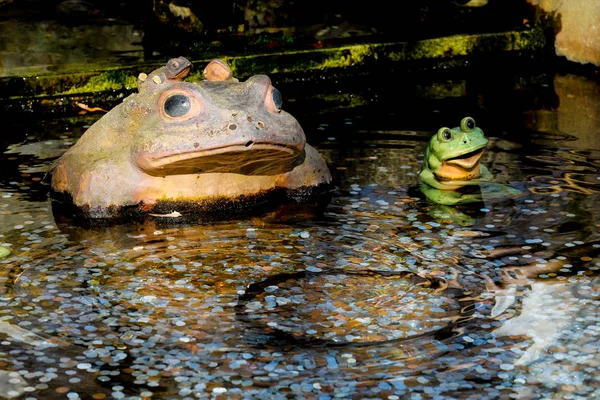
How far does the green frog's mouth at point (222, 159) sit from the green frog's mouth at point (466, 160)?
1.15 m

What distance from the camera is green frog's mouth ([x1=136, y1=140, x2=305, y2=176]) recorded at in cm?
601

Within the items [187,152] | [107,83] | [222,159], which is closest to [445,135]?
[222,159]

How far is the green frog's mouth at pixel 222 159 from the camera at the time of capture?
6.01m

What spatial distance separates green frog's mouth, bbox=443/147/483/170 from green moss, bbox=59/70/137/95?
3.65 m

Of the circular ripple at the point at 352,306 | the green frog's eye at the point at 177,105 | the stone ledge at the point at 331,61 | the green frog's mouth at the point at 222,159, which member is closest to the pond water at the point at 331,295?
the circular ripple at the point at 352,306

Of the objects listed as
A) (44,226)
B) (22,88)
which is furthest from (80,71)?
(44,226)

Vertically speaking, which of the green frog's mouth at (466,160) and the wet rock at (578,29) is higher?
the wet rock at (578,29)

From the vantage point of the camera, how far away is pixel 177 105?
6.09 m

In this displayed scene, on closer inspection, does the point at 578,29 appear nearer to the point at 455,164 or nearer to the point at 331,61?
Answer: the point at 331,61

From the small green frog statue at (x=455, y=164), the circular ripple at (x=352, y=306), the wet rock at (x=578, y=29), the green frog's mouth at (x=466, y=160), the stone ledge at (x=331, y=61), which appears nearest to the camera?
the circular ripple at (x=352, y=306)

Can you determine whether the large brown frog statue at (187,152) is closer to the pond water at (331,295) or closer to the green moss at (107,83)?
the pond water at (331,295)

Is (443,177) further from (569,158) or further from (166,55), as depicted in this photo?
(166,55)

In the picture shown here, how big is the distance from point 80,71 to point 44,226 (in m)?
3.59

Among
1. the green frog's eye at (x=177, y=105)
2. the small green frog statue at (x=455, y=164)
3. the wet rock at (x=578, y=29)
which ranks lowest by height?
the small green frog statue at (x=455, y=164)
